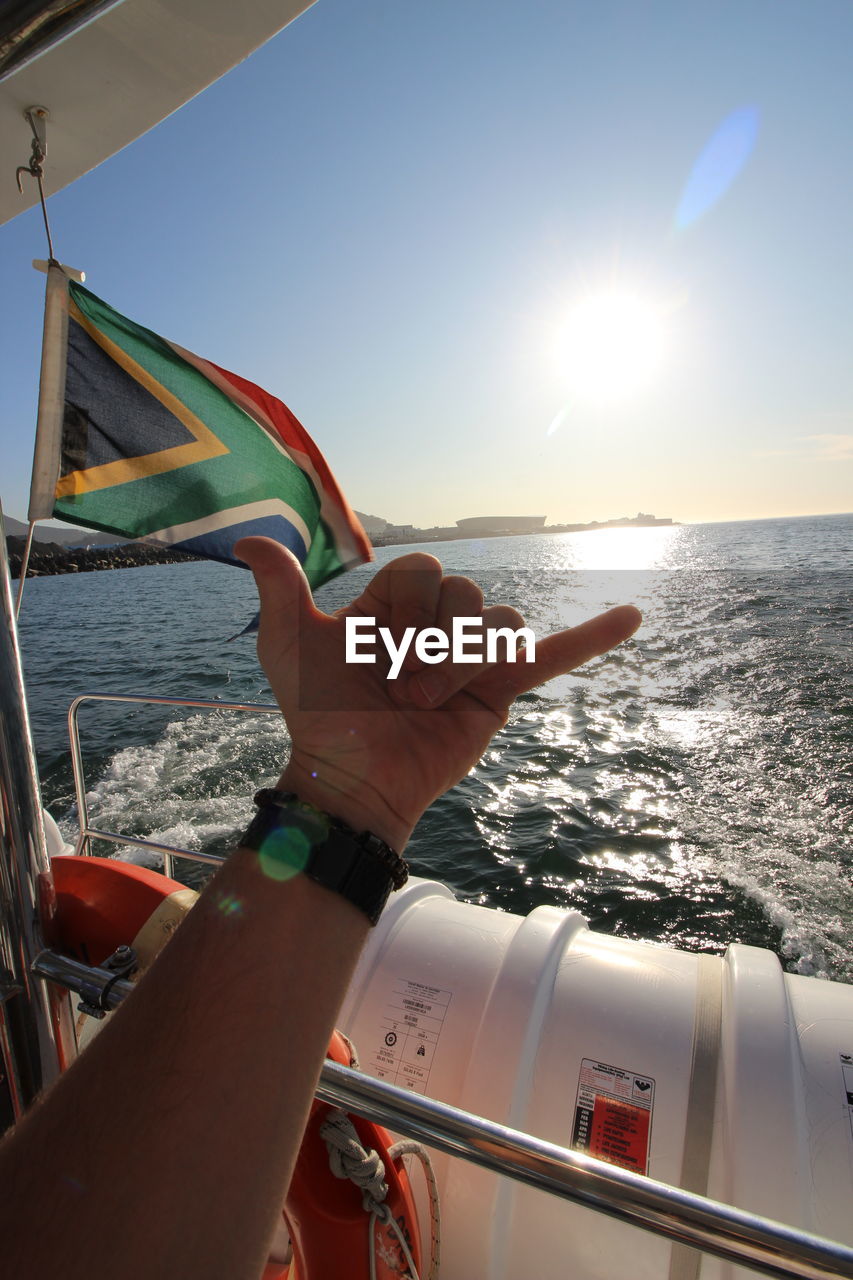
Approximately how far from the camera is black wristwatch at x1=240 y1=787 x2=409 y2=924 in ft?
2.42

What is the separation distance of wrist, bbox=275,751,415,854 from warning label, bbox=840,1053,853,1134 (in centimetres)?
134

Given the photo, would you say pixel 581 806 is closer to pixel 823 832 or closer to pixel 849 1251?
pixel 823 832

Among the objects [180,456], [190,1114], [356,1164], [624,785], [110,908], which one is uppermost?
[180,456]

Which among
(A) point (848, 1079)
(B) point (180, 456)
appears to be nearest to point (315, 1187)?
(A) point (848, 1079)

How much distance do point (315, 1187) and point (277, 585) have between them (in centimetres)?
133

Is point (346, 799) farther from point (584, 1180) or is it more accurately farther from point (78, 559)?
point (78, 559)

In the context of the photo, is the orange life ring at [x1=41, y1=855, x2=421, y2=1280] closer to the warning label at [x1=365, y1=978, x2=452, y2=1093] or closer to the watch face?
the warning label at [x1=365, y1=978, x2=452, y2=1093]

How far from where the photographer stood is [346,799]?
0.85 meters

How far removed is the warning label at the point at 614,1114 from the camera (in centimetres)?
143

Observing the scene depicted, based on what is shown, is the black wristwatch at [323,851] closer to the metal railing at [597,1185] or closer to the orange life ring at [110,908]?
the metal railing at [597,1185]

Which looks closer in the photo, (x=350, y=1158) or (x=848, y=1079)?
(x=350, y=1158)

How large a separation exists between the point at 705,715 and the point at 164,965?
9905 mm

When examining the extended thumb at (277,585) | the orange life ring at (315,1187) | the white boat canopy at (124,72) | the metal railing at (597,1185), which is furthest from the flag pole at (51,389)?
the metal railing at (597,1185)

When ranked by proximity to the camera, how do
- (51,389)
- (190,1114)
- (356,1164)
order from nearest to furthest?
(190,1114) < (356,1164) < (51,389)
